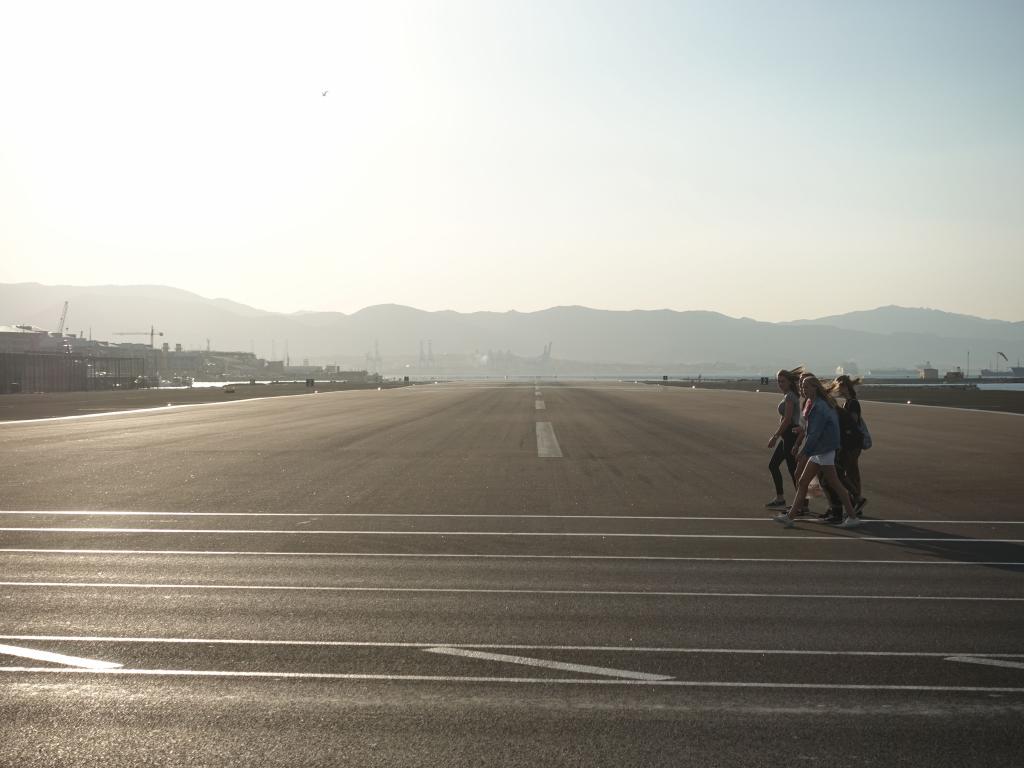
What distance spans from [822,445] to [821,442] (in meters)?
0.04

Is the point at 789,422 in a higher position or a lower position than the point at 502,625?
higher

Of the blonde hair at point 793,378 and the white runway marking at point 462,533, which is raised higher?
the blonde hair at point 793,378

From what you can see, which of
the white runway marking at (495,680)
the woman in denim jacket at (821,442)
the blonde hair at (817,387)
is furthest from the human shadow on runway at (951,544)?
the white runway marking at (495,680)

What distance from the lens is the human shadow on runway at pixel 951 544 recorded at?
11.5m

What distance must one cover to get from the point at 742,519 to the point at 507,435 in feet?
58.1

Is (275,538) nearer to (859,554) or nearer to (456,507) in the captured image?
(456,507)

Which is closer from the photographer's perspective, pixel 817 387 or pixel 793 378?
pixel 817 387

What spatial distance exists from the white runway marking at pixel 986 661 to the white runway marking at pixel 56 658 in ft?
21.0

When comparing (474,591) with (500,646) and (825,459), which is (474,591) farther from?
(825,459)

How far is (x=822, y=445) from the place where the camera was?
44.6 ft

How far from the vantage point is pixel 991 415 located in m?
46.1

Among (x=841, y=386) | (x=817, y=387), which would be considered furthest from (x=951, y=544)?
(x=841, y=386)

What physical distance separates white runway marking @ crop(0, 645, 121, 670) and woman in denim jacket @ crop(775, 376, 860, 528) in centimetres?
987

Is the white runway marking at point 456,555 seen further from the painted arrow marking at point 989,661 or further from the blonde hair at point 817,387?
the painted arrow marking at point 989,661
